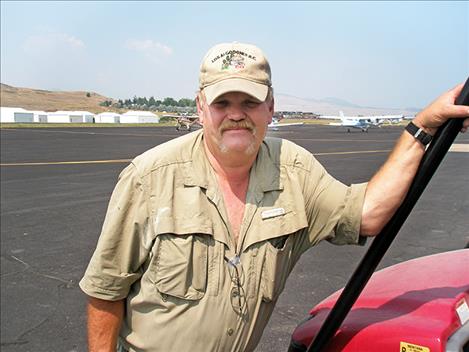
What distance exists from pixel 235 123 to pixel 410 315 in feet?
3.18

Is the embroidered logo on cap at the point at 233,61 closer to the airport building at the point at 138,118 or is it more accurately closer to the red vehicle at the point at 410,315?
the red vehicle at the point at 410,315

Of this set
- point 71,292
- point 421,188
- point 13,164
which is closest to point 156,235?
point 421,188

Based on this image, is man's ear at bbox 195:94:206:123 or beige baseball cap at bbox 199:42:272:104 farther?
man's ear at bbox 195:94:206:123

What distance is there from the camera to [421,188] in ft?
4.50

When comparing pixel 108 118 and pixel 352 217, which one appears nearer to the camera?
pixel 352 217

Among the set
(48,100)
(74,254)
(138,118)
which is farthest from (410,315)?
(48,100)

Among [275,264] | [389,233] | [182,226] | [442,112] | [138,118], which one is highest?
[442,112]

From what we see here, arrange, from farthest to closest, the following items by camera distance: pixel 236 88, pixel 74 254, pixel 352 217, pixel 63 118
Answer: pixel 63 118 < pixel 74 254 < pixel 352 217 < pixel 236 88

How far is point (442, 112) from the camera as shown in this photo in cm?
136

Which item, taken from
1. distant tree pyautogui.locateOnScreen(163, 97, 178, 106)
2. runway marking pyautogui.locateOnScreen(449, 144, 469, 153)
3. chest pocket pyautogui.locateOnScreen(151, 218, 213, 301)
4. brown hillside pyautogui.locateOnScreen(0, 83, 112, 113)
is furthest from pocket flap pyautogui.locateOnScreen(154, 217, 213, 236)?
distant tree pyautogui.locateOnScreen(163, 97, 178, 106)

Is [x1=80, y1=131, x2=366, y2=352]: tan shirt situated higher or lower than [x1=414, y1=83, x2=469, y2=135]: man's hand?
lower

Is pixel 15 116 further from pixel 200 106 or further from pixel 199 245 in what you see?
pixel 199 245

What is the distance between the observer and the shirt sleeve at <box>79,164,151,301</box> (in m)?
1.88

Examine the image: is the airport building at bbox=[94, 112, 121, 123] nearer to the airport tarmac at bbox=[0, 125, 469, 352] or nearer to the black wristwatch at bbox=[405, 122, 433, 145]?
the airport tarmac at bbox=[0, 125, 469, 352]
